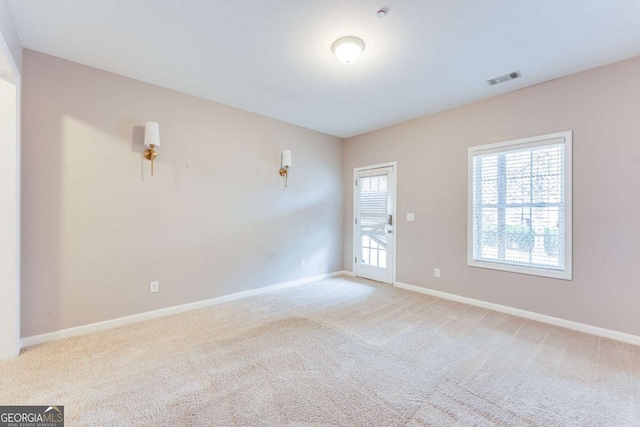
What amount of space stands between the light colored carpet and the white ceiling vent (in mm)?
2626

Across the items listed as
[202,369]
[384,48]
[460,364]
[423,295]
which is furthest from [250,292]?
[384,48]

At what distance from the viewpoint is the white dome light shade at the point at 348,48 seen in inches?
91.4

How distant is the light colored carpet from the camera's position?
167 cm

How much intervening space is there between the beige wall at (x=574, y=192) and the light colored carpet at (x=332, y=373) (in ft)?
1.31

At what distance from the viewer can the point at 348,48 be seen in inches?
92.8

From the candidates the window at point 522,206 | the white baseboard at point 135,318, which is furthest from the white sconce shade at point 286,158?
the window at point 522,206

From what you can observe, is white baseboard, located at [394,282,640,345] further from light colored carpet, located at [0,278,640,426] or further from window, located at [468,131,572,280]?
window, located at [468,131,572,280]

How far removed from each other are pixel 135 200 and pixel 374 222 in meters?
3.47

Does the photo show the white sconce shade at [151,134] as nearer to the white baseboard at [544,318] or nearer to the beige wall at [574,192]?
the beige wall at [574,192]

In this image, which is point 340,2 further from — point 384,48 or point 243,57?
point 243,57

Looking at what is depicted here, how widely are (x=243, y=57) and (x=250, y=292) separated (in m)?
2.91

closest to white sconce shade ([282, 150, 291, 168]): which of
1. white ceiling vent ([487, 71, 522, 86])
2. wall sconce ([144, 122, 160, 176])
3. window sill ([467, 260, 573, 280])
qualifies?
wall sconce ([144, 122, 160, 176])

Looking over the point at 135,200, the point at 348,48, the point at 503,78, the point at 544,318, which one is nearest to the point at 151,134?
the point at 135,200

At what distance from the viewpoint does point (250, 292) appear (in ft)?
13.0
